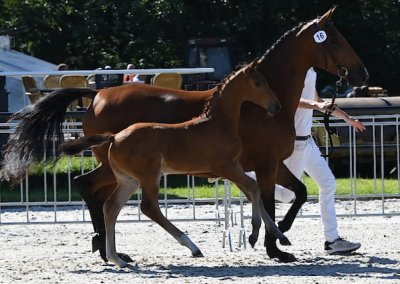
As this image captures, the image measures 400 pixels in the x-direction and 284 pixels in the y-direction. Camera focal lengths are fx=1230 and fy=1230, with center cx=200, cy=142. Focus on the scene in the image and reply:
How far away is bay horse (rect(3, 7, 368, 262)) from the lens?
401 inches

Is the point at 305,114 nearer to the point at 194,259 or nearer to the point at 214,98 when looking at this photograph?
the point at 214,98

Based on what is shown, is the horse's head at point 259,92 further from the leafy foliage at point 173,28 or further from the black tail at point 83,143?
the leafy foliage at point 173,28

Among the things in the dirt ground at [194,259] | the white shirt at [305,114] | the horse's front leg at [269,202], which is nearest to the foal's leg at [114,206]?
the dirt ground at [194,259]

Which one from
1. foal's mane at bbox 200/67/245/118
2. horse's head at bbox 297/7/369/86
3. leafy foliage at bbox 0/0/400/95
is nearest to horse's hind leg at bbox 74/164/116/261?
foal's mane at bbox 200/67/245/118

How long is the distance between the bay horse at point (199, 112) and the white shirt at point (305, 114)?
38 centimetres

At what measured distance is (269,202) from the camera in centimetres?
1030

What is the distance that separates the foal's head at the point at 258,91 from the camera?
9.86 m

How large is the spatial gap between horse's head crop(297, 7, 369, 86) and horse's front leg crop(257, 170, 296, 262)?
1083 mm

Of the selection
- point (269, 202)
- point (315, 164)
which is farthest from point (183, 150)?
point (315, 164)

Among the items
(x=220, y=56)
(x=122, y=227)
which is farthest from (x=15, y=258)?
(x=220, y=56)

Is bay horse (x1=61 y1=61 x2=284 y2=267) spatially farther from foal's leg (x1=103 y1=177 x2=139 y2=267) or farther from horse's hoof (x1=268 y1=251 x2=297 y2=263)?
horse's hoof (x1=268 y1=251 x2=297 y2=263)

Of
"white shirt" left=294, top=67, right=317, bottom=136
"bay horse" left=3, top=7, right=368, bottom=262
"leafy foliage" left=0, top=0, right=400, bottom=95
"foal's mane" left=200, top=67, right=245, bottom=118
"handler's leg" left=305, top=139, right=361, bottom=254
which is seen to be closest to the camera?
"foal's mane" left=200, top=67, right=245, bottom=118

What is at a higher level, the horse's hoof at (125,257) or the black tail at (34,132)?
the black tail at (34,132)

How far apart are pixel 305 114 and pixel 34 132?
239 centimetres
